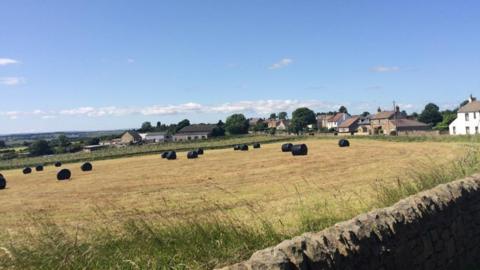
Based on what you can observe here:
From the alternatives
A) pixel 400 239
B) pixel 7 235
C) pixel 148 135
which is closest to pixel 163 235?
pixel 7 235

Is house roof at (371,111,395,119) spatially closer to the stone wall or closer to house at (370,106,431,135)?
house at (370,106,431,135)

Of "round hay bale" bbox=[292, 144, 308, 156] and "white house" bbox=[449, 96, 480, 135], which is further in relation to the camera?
"white house" bbox=[449, 96, 480, 135]

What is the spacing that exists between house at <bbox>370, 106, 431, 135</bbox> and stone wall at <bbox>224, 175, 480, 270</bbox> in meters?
104

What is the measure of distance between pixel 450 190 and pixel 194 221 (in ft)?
15.2

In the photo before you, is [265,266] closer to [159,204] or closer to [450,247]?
[450,247]

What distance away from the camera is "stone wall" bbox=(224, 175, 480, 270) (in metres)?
4.66

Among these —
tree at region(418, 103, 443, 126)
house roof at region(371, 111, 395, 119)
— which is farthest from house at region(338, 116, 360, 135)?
tree at region(418, 103, 443, 126)

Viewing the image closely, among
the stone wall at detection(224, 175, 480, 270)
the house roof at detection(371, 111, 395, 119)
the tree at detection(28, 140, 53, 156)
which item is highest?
the house roof at detection(371, 111, 395, 119)

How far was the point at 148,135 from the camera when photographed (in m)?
191

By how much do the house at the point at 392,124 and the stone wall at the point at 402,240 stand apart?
103539 millimetres

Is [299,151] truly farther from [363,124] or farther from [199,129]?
[199,129]

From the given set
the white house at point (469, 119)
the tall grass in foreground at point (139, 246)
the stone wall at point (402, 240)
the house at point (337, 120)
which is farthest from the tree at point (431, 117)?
the tall grass in foreground at point (139, 246)

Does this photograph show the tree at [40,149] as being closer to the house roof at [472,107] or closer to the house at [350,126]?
the house at [350,126]

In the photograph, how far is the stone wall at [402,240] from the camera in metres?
4.66
